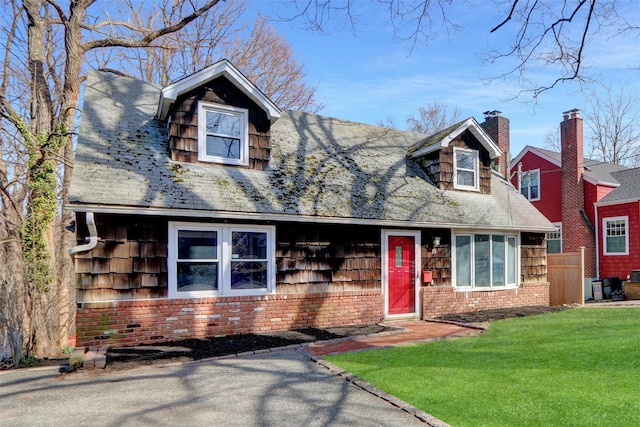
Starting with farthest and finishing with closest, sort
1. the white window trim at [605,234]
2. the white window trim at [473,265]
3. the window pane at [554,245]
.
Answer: the window pane at [554,245] → the white window trim at [605,234] → the white window trim at [473,265]

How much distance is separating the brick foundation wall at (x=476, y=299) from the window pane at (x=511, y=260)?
338 mm

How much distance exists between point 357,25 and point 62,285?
9799 millimetres

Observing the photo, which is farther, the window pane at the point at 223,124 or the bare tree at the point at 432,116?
the bare tree at the point at 432,116

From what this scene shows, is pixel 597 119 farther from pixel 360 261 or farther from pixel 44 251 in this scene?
pixel 44 251

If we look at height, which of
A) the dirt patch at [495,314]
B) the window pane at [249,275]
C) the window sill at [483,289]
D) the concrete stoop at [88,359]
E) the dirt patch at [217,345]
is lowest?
the dirt patch at [495,314]

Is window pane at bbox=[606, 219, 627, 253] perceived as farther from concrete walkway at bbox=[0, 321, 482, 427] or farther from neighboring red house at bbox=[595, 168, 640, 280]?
concrete walkway at bbox=[0, 321, 482, 427]

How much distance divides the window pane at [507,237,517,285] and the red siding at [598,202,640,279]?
8.48 meters

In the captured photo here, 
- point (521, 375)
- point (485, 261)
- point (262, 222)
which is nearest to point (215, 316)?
point (262, 222)

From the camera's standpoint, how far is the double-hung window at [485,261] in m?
11.9

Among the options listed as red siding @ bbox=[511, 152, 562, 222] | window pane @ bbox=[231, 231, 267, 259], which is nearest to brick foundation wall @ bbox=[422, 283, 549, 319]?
window pane @ bbox=[231, 231, 267, 259]

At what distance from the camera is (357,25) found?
666 centimetres

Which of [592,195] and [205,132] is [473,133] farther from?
[592,195]

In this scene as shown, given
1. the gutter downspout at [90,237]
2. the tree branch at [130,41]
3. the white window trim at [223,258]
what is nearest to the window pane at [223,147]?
the white window trim at [223,258]

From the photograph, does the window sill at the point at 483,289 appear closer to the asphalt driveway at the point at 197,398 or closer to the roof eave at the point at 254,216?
the roof eave at the point at 254,216
